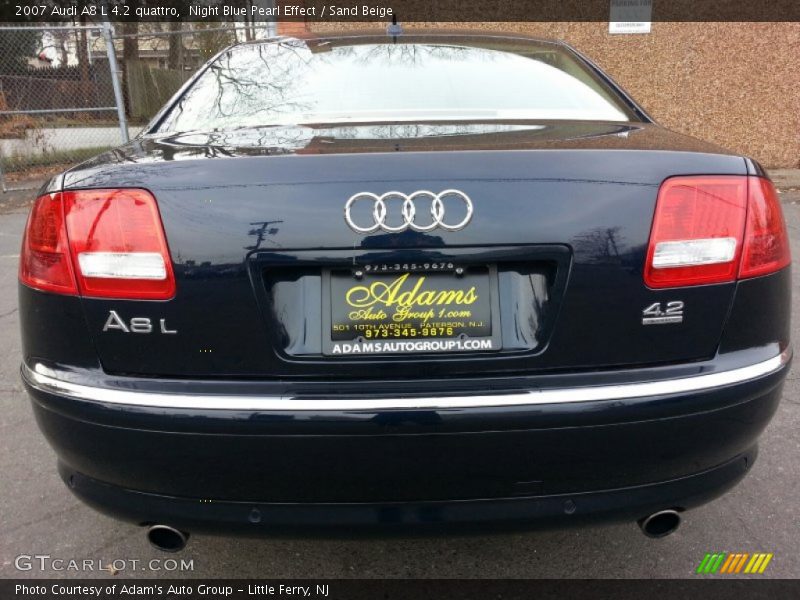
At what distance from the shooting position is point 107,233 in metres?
1.47

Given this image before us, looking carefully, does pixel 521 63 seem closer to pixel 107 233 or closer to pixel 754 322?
pixel 754 322

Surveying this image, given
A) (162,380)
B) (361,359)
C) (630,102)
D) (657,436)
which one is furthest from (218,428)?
(630,102)

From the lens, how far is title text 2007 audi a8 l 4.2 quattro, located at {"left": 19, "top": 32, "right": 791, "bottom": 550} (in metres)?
1.42

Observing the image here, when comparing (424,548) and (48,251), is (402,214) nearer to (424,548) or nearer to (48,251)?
(48,251)

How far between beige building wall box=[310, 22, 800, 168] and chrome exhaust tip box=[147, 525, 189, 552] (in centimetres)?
889

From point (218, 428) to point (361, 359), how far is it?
357 millimetres

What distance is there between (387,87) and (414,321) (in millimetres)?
1106

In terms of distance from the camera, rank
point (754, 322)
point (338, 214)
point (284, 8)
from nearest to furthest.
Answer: point (338, 214), point (754, 322), point (284, 8)

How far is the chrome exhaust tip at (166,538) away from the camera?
163 cm

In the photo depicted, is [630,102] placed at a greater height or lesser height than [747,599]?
greater

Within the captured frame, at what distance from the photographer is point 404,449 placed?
56.6 inches

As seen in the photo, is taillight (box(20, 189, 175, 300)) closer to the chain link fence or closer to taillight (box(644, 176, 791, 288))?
taillight (box(644, 176, 791, 288))

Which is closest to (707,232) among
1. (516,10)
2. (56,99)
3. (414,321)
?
(414,321)

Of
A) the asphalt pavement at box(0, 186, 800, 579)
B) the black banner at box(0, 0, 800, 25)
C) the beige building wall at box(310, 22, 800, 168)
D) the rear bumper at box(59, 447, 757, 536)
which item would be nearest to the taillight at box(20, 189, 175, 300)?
the rear bumper at box(59, 447, 757, 536)
